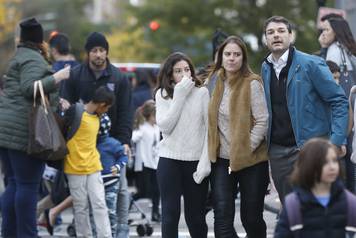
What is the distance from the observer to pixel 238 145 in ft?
27.0

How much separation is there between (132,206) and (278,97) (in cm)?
483

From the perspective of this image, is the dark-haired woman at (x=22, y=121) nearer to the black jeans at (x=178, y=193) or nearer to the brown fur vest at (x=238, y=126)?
the black jeans at (x=178, y=193)

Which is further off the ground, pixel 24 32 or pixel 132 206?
pixel 24 32

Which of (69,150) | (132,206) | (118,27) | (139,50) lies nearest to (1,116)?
(69,150)

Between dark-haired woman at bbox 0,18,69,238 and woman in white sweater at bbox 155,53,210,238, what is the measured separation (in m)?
1.15

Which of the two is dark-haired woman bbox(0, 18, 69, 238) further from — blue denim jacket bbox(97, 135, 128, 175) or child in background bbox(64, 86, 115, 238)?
blue denim jacket bbox(97, 135, 128, 175)

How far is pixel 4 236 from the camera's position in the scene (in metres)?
9.67

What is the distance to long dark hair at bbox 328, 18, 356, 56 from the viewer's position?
10.3 meters

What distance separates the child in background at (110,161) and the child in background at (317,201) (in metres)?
4.45

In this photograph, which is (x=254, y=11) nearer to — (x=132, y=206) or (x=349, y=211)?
(x=132, y=206)

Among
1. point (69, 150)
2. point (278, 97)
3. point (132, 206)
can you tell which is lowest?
point (132, 206)

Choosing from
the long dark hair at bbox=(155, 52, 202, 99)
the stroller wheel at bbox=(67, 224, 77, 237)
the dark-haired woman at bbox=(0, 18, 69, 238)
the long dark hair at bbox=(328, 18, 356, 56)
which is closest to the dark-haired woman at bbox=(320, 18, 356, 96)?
the long dark hair at bbox=(328, 18, 356, 56)

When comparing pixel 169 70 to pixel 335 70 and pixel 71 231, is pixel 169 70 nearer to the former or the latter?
pixel 335 70

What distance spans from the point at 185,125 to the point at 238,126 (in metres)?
0.59
